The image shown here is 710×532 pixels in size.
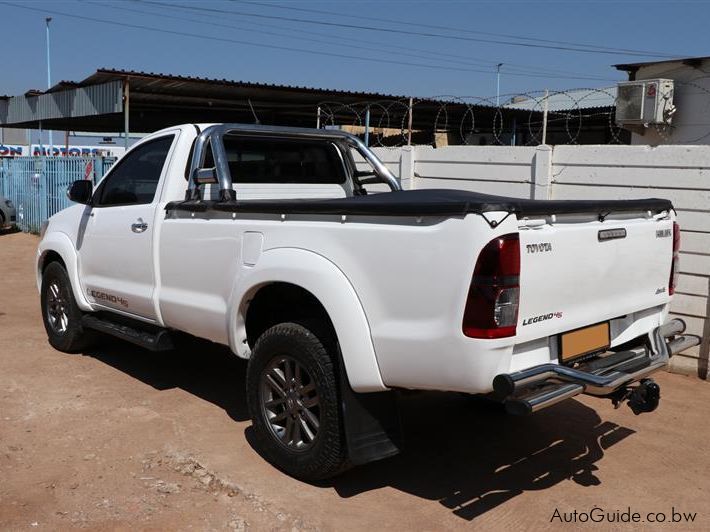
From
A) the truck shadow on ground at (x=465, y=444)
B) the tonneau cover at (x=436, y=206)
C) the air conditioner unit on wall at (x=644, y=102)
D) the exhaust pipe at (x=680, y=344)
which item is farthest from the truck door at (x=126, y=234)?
the air conditioner unit on wall at (x=644, y=102)

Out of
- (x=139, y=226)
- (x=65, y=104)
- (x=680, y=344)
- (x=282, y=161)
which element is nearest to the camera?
(x=680, y=344)

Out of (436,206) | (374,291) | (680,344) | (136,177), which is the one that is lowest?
(680,344)

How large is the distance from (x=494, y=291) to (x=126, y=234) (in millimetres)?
3322

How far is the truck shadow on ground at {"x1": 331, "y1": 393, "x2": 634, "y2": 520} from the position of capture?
13.5 feet

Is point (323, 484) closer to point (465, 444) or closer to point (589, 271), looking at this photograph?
point (465, 444)

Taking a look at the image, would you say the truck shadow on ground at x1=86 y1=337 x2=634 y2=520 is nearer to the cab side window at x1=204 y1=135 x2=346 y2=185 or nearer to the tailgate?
the tailgate

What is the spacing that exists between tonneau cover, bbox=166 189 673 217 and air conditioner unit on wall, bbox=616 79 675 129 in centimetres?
829

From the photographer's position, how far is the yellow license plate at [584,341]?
367 cm

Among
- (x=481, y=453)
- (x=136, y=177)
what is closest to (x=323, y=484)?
(x=481, y=453)

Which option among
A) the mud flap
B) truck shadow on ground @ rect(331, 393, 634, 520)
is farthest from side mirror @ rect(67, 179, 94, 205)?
the mud flap

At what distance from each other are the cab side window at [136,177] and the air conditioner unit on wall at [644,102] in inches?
339

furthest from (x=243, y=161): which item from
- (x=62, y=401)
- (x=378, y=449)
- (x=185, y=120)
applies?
(x=185, y=120)

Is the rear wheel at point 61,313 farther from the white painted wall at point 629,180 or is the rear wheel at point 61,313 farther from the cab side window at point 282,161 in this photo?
the white painted wall at point 629,180

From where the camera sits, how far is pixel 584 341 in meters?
3.80
